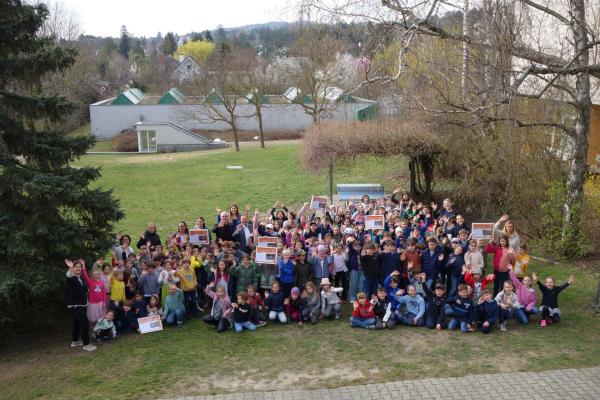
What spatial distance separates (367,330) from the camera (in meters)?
10.6

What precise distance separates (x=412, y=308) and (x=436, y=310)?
1.47ft

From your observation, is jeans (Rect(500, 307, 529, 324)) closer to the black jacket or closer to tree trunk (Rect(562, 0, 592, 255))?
tree trunk (Rect(562, 0, 592, 255))

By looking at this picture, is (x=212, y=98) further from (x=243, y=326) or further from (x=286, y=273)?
(x=243, y=326)

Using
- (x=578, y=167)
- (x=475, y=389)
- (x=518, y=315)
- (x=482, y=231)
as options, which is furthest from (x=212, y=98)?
(x=475, y=389)

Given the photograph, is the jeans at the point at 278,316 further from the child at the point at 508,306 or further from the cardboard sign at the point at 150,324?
the child at the point at 508,306

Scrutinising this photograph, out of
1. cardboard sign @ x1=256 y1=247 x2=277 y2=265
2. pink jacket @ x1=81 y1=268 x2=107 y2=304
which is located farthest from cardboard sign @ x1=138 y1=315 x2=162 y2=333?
cardboard sign @ x1=256 y1=247 x2=277 y2=265

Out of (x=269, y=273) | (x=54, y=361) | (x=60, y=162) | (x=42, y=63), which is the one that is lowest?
(x=54, y=361)

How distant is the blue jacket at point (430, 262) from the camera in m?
11.8

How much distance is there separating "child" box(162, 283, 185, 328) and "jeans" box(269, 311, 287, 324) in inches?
68.9

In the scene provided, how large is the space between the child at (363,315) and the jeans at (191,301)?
322 cm

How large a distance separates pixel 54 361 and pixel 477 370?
22.6 feet

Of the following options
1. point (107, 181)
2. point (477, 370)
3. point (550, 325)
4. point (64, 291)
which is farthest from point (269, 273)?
point (107, 181)

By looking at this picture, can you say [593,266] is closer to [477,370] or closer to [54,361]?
[477,370]

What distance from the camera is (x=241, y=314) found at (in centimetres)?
1070
